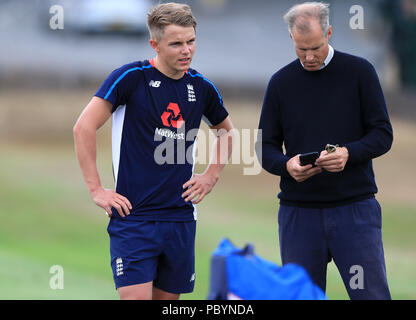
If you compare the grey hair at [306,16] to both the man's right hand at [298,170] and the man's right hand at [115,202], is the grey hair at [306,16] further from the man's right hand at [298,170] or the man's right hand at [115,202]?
the man's right hand at [115,202]

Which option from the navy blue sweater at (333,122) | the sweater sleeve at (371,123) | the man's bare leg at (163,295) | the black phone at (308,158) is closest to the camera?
the black phone at (308,158)

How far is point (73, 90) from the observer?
75.7 ft

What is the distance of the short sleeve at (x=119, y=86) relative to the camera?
4.65 m

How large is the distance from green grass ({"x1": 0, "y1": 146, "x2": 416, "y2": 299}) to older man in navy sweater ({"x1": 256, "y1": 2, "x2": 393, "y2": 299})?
368 centimetres

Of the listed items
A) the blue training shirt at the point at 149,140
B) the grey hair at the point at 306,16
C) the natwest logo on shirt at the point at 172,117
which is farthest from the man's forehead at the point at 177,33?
the grey hair at the point at 306,16

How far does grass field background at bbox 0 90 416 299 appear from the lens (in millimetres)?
9406

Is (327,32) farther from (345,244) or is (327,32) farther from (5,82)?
(5,82)

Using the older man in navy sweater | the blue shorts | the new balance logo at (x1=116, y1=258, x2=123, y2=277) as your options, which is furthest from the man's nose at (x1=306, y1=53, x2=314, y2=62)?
the new balance logo at (x1=116, y1=258, x2=123, y2=277)

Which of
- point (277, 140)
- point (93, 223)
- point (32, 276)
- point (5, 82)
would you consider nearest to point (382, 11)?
point (5, 82)

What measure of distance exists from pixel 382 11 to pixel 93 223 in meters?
16.2

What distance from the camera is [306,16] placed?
15.3 feet

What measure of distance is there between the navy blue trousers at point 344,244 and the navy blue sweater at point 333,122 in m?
0.08

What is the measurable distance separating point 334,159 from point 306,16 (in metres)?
0.85

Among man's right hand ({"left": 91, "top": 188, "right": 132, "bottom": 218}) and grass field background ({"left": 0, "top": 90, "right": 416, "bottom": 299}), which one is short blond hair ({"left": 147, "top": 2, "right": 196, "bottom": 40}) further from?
grass field background ({"left": 0, "top": 90, "right": 416, "bottom": 299})
